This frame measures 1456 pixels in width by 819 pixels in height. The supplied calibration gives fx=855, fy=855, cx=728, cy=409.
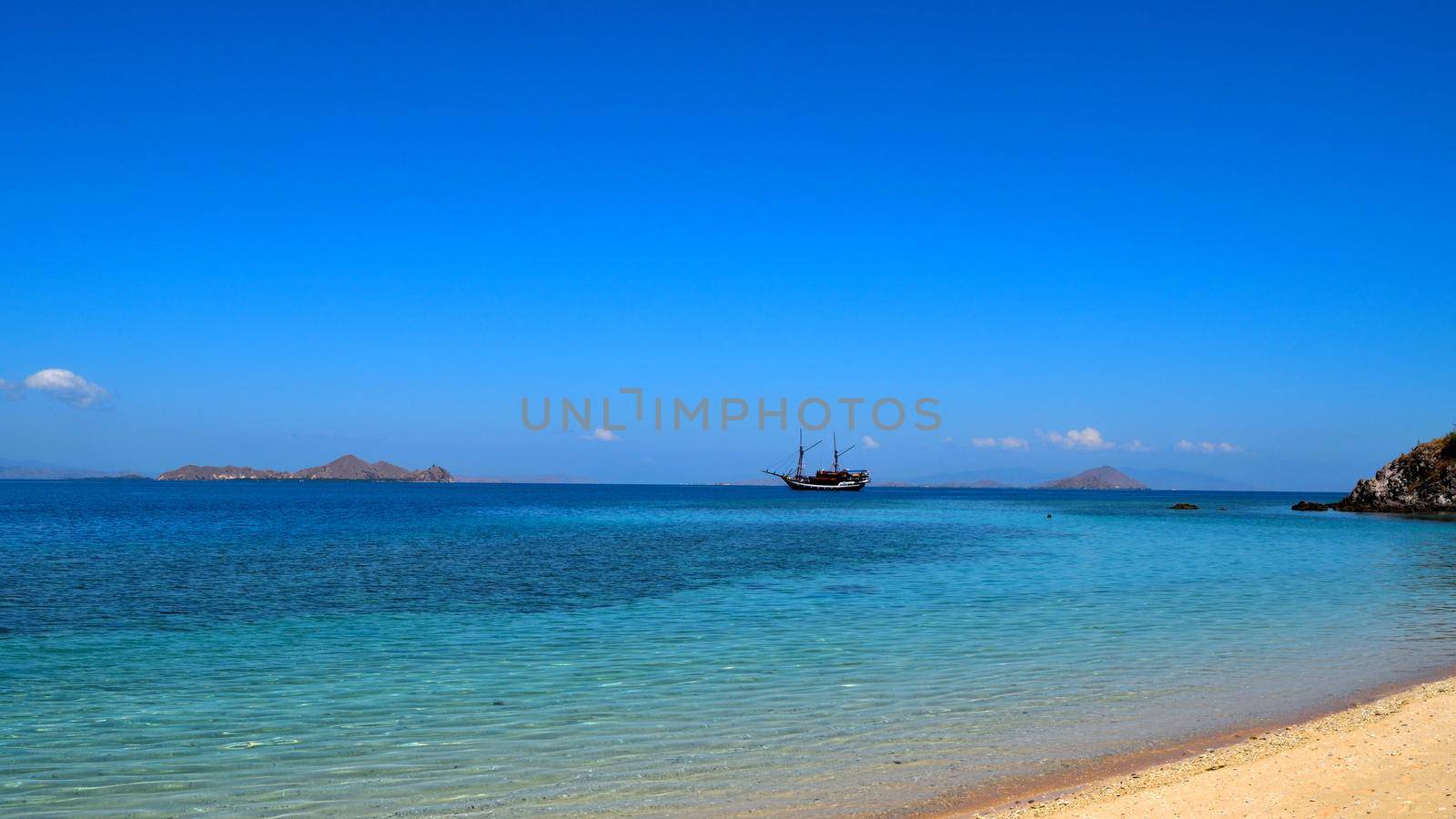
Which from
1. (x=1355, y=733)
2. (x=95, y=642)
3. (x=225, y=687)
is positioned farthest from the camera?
(x=95, y=642)

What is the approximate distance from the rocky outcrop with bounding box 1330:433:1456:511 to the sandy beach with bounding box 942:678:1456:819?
293 ft

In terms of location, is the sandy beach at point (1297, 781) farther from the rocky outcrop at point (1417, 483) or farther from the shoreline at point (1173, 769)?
the rocky outcrop at point (1417, 483)

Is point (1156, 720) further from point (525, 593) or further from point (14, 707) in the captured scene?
point (525, 593)

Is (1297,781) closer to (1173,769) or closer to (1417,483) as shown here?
(1173,769)

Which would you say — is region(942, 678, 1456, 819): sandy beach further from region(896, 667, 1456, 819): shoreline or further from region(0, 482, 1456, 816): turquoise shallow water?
region(0, 482, 1456, 816): turquoise shallow water

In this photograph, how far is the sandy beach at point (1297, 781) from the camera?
776cm

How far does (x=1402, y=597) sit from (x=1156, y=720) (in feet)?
62.5

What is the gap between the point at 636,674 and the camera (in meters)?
14.6

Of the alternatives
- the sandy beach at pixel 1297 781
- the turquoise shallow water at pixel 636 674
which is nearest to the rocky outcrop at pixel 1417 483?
the turquoise shallow water at pixel 636 674

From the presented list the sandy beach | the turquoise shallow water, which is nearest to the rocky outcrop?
the turquoise shallow water

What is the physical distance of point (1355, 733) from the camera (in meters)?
10.2

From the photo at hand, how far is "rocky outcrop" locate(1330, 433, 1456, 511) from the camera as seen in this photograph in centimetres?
7938

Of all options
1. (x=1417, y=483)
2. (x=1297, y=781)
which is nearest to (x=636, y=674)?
(x=1297, y=781)

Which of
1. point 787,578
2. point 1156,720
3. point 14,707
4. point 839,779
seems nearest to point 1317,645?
point 1156,720
